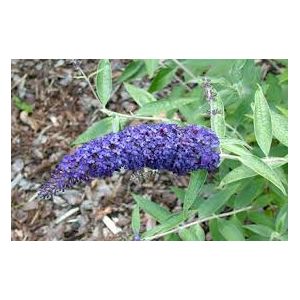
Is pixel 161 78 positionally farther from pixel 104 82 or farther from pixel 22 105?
pixel 22 105

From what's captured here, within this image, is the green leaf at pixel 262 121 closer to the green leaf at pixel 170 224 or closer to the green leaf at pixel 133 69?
the green leaf at pixel 170 224

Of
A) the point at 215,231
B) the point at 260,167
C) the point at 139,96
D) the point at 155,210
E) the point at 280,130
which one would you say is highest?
the point at 139,96

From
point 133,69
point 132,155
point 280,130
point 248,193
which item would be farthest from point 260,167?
point 133,69

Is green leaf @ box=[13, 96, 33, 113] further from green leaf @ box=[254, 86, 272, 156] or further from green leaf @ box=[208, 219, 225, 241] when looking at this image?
green leaf @ box=[254, 86, 272, 156]

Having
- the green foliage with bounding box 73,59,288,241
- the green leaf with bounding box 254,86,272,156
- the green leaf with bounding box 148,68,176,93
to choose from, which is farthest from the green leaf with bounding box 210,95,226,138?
the green leaf with bounding box 148,68,176,93
